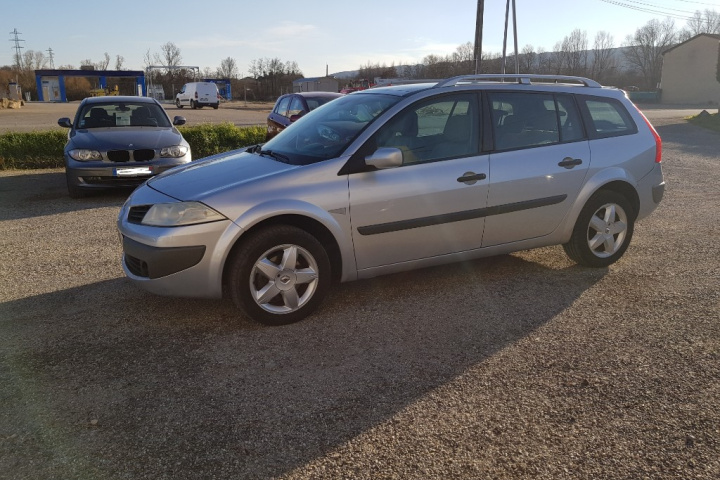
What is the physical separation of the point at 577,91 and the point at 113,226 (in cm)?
545

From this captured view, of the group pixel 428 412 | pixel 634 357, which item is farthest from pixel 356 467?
pixel 634 357

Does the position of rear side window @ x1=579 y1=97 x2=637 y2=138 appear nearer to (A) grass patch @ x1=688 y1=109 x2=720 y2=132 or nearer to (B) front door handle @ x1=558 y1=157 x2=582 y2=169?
(B) front door handle @ x1=558 y1=157 x2=582 y2=169

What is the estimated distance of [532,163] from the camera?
4.86m

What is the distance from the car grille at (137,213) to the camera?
4.26 metres

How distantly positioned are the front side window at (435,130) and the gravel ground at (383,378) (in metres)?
1.15

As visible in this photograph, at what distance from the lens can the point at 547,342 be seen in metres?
3.89

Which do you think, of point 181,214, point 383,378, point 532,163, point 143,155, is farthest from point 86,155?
point 383,378

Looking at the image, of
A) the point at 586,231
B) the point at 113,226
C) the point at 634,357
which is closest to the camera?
the point at 634,357

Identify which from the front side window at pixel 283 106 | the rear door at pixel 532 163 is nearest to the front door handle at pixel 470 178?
the rear door at pixel 532 163

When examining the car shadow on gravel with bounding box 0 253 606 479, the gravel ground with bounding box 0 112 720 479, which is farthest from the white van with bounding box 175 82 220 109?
the car shadow on gravel with bounding box 0 253 606 479

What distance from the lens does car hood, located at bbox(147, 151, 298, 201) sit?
4.11 meters

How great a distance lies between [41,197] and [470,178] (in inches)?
293

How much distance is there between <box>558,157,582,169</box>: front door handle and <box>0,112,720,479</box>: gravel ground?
99 cm

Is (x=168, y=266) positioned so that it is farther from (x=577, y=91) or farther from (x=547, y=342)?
(x=577, y=91)
